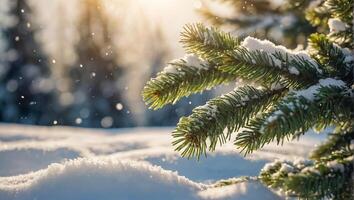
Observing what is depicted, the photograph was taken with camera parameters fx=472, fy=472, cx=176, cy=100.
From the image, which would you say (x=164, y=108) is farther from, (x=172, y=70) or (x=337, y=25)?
(x=172, y=70)

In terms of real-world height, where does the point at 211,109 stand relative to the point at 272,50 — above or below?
below

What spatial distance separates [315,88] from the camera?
1192mm

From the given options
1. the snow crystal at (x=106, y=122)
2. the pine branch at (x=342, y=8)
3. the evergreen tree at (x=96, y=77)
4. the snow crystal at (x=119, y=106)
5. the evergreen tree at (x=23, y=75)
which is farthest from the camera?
the snow crystal at (x=119, y=106)

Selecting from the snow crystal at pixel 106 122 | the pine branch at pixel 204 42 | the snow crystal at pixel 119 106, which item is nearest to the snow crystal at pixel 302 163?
the pine branch at pixel 204 42

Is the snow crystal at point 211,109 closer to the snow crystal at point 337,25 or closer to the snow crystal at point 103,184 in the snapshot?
the snow crystal at point 103,184

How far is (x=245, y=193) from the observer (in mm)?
1305

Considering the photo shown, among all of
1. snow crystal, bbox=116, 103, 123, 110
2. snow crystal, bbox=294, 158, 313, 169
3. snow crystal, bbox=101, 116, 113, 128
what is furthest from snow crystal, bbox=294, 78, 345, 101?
snow crystal, bbox=116, 103, 123, 110

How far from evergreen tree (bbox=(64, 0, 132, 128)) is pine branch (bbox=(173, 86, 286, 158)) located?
14.1 metres

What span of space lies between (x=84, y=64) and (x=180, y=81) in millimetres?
14505

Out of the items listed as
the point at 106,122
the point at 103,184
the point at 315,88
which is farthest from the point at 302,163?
the point at 106,122

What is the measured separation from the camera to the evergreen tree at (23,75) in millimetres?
13336

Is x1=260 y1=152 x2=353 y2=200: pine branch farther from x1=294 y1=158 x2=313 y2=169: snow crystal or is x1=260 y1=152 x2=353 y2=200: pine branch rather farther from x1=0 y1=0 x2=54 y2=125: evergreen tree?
x1=0 y1=0 x2=54 y2=125: evergreen tree

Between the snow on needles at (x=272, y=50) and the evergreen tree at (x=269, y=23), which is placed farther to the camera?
the evergreen tree at (x=269, y=23)

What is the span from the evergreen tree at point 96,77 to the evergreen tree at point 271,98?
14.0m
